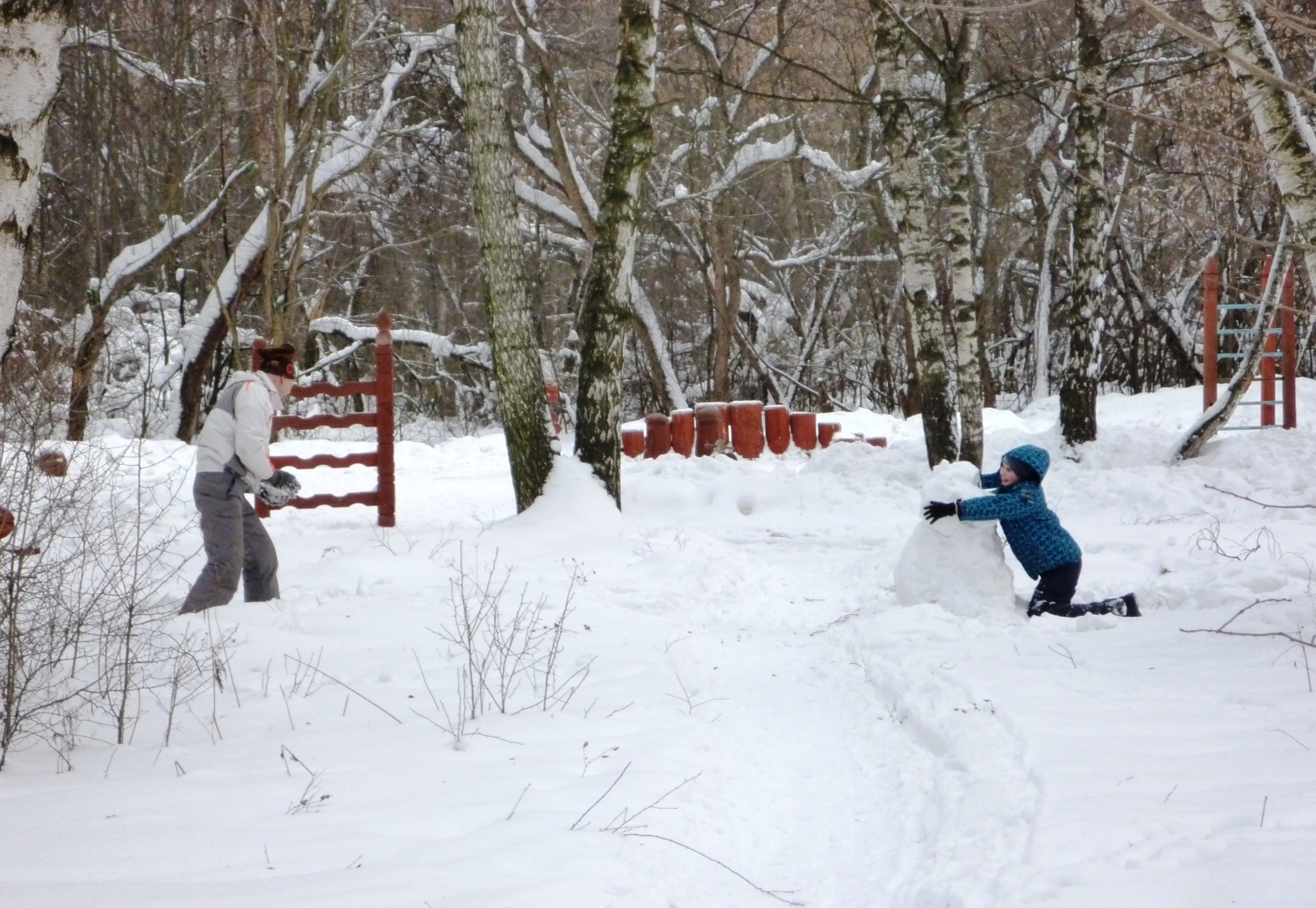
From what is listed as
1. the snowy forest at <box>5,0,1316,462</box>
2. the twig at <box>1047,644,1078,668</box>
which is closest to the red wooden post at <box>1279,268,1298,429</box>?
the snowy forest at <box>5,0,1316,462</box>

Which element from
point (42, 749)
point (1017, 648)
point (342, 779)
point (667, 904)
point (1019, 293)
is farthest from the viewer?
point (1019, 293)

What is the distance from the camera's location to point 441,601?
237 inches

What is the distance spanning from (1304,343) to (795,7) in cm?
977

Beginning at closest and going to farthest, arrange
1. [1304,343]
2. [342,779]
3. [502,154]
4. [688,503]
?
[342,779] → [502,154] → [688,503] → [1304,343]

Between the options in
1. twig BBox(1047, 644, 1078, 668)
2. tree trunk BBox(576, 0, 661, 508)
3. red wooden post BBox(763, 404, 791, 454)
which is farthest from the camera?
red wooden post BBox(763, 404, 791, 454)

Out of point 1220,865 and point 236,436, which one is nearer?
point 1220,865

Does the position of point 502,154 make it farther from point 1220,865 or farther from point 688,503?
point 1220,865

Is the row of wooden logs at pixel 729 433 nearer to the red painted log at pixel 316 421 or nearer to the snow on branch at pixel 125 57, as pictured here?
the red painted log at pixel 316 421

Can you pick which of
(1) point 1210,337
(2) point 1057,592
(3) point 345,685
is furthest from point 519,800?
(1) point 1210,337

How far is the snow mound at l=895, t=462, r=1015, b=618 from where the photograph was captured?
5.89 m

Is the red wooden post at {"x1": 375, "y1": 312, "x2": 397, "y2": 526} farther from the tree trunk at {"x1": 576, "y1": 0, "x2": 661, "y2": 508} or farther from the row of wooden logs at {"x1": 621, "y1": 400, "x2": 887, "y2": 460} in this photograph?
the row of wooden logs at {"x1": 621, "y1": 400, "x2": 887, "y2": 460}

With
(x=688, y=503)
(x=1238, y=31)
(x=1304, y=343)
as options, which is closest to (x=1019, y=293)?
(x=1304, y=343)

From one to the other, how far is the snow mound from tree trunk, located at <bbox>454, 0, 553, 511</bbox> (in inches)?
128

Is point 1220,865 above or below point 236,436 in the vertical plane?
below
